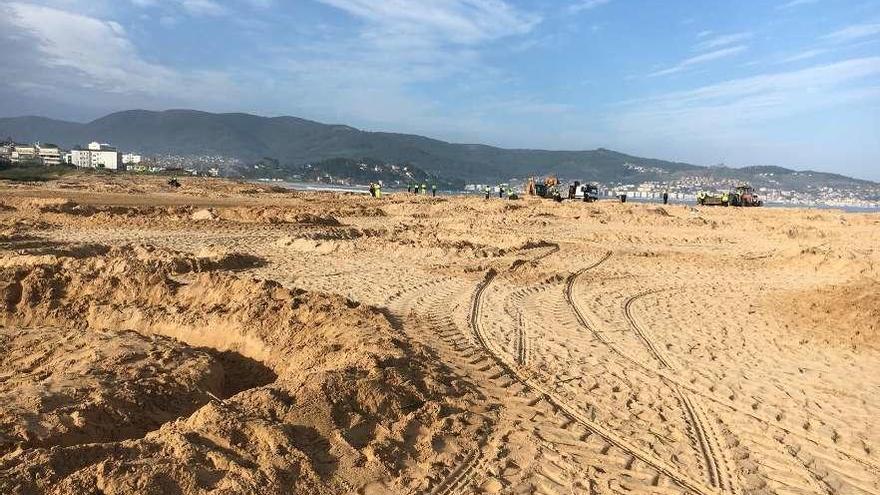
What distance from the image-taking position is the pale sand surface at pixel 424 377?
4.14 metres

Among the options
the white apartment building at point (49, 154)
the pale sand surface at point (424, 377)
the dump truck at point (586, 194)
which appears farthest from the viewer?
the white apartment building at point (49, 154)

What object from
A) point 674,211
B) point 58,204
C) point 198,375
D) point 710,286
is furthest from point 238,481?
point 674,211

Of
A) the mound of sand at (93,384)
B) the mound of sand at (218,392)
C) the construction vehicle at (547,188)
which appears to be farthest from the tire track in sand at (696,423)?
the construction vehicle at (547,188)

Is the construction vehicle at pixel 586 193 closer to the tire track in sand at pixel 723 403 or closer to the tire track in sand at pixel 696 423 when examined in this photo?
the tire track in sand at pixel 696 423

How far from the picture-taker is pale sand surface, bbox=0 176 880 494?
414 centimetres

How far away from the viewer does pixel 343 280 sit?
1135 centimetres

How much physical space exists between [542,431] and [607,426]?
642 millimetres

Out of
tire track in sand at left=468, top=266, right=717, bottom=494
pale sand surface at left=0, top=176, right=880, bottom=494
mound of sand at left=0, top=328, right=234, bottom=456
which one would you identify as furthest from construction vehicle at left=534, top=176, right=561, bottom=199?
mound of sand at left=0, top=328, right=234, bottom=456

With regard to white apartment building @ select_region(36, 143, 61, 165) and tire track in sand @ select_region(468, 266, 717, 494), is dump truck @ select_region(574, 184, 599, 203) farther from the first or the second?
white apartment building @ select_region(36, 143, 61, 165)

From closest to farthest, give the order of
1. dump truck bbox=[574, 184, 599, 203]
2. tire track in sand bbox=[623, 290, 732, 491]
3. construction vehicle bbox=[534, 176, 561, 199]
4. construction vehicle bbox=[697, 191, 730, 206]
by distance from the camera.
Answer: tire track in sand bbox=[623, 290, 732, 491], construction vehicle bbox=[697, 191, 730, 206], dump truck bbox=[574, 184, 599, 203], construction vehicle bbox=[534, 176, 561, 199]

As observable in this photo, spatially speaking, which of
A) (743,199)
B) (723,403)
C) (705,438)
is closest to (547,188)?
(743,199)

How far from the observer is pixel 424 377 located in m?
5.81

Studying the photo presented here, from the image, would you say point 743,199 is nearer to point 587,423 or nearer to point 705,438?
point 705,438

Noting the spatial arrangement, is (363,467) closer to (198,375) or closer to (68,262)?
(198,375)
